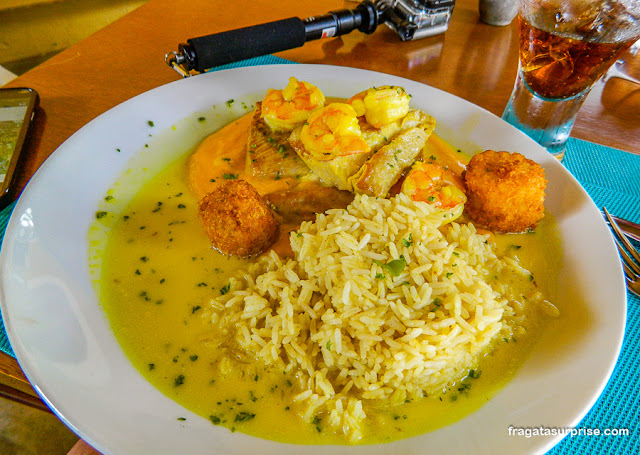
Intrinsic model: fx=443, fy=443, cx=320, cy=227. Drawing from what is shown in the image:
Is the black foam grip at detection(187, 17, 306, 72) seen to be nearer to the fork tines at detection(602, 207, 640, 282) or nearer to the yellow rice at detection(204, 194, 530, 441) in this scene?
the yellow rice at detection(204, 194, 530, 441)

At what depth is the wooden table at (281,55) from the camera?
9.32 feet

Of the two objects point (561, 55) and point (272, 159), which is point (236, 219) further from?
point (561, 55)

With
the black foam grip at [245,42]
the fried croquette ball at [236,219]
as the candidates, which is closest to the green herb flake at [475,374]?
the fried croquette ball at [236,219]

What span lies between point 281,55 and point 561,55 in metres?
1.95

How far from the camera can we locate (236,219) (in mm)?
2029

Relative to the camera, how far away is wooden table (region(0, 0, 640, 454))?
284 cm

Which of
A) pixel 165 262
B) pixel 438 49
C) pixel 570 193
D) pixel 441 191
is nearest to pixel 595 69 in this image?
pixel 570 193

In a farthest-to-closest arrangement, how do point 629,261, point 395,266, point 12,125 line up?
point 12,125 < point 629,261 < point 395,266

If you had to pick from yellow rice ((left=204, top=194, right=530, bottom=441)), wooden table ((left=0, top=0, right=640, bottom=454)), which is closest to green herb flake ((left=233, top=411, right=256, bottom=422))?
yellow rice ((left=204, top=194, right=530, bottom=441))

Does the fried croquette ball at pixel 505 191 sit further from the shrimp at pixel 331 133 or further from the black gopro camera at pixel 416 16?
the black gopro camera at pixel 416 16

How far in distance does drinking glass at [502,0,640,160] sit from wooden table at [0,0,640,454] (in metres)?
0.42

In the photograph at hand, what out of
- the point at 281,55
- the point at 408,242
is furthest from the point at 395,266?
the point at 281,55

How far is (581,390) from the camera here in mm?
1530

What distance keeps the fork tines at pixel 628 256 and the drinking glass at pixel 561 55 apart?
28.7 inches
